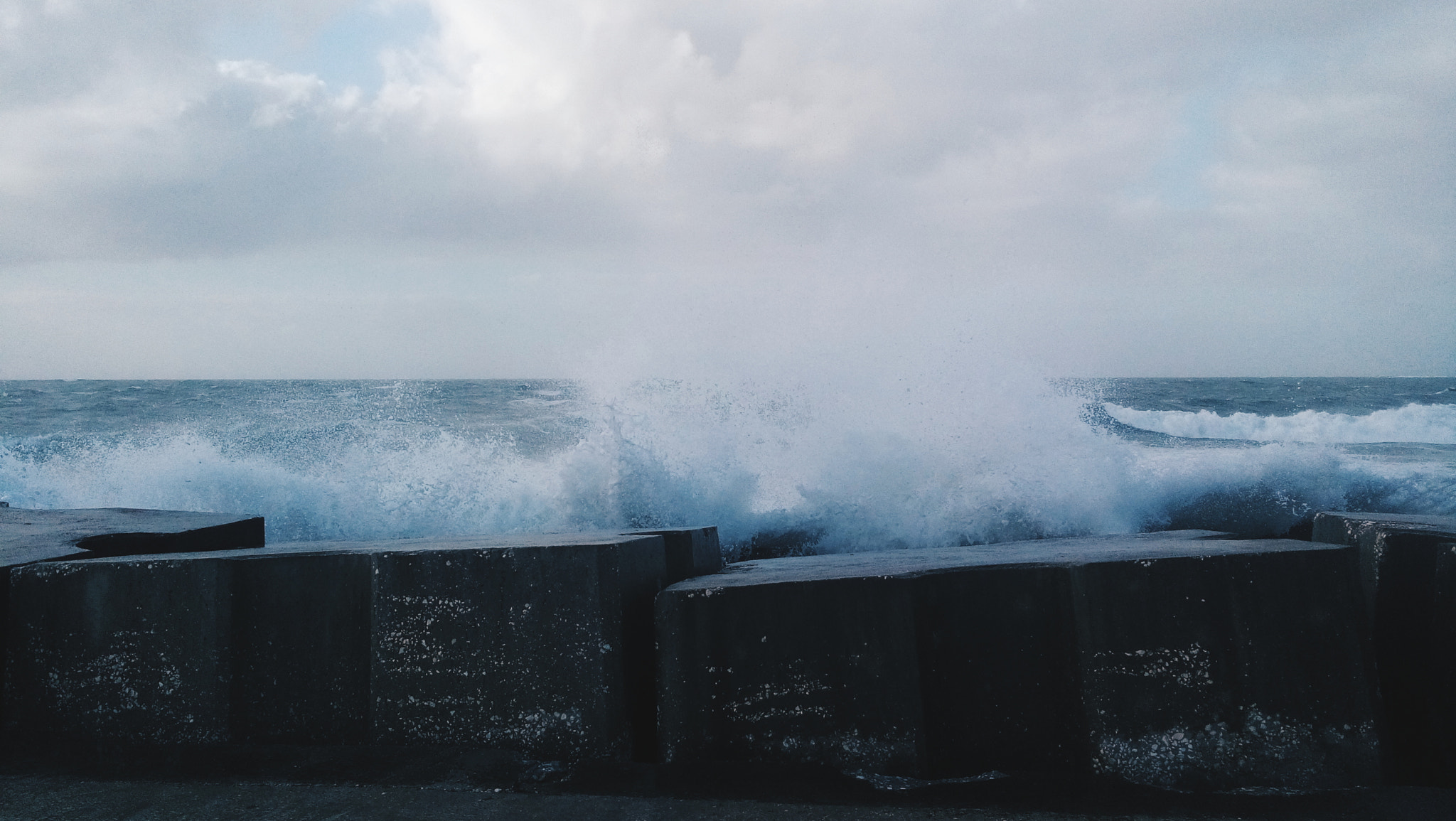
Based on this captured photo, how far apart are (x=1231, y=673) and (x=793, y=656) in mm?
945

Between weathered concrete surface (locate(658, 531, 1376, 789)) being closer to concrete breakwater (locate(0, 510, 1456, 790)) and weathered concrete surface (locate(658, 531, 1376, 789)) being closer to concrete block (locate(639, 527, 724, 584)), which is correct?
concrete breakwater (locate(0, 510, 1456, 790))

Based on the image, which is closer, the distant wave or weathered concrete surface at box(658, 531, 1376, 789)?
weathered concrete surface at box(658, 531, 1376, 789)

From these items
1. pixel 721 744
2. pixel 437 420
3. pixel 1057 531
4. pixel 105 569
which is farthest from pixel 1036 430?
pixel 437 420

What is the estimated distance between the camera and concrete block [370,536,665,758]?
196 cm

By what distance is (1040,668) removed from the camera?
1903 mm

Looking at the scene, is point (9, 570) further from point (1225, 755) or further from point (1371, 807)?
point (1371, 807)

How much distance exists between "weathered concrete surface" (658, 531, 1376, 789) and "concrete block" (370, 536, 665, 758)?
0.15 m

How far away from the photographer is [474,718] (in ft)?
6.52

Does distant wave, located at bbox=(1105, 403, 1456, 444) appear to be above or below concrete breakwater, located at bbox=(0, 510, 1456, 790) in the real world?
above

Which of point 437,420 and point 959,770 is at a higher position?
point 437,420

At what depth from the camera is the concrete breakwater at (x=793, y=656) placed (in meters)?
1.79

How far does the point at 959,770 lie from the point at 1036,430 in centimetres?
446

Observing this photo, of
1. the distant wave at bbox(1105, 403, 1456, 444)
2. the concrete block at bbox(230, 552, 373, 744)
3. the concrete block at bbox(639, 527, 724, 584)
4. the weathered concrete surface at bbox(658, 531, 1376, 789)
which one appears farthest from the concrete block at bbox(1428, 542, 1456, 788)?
the distant wave at bbox(1105, 403, 1456, 444)

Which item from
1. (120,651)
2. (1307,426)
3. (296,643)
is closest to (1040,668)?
(296,643)
